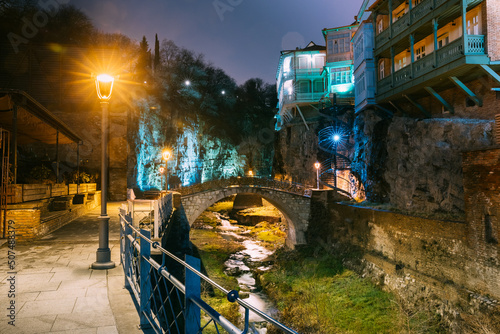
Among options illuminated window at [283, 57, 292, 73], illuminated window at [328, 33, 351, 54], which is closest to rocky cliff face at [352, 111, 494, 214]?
illuminated window at [328, 33, 351, 54]

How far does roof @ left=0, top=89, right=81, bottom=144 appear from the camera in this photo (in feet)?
38.7

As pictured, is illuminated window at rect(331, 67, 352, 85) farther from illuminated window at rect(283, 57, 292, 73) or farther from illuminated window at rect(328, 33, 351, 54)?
illuminated window at rect(283, 57, 292, 73)

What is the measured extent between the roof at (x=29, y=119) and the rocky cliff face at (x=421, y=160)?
58.9ft

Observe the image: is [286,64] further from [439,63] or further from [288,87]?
[439,63]

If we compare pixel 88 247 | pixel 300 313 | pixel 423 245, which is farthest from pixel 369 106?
pixel 88 247

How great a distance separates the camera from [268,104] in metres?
57.2

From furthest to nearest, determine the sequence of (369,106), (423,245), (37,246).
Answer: (369,106)
(423,245)
(37,246)

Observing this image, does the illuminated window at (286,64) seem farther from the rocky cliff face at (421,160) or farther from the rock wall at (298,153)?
the rocky cliff face at (421,160)

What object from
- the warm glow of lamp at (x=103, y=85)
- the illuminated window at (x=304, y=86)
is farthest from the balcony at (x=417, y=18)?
the warm glow of lamp at (x=103, y=85)

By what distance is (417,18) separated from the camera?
58.6 feet

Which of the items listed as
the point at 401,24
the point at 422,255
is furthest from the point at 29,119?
the point at 401,24

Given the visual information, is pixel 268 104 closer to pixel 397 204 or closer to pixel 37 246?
pixel 397 204

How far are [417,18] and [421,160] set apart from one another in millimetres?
8309

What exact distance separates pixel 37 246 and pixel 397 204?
18.2 m
